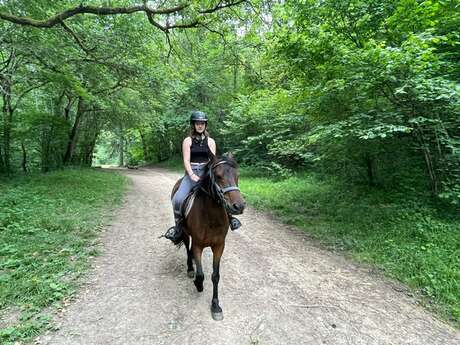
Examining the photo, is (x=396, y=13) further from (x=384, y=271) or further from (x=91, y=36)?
(x=91, y=36)

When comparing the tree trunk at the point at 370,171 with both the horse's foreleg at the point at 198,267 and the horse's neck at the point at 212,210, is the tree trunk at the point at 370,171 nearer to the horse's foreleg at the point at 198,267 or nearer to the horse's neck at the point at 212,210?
the horse's neck at the point at 212,210

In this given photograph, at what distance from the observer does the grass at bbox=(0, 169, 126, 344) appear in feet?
11.2

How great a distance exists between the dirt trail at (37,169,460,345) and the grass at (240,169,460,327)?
45 cm

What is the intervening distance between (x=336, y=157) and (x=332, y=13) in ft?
14.1

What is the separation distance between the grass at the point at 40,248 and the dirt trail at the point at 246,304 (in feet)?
1.04

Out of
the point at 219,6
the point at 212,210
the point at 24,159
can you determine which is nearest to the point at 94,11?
the point at 219,6

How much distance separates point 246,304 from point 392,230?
4092mm

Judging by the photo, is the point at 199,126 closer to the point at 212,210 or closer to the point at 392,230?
the point at 212,210

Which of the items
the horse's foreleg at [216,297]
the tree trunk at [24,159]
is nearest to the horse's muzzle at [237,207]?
the horse's foreleg at [216,297]

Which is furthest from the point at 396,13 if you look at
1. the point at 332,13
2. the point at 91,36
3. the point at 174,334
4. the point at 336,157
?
the point at 91,36

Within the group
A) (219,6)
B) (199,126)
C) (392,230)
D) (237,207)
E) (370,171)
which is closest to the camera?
(237,207)

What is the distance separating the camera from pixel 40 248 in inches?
204

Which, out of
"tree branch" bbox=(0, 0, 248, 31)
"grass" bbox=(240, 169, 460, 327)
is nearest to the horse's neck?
"grass" bbox=(240, 169, 460, 327)

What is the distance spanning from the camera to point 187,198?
156 inches
